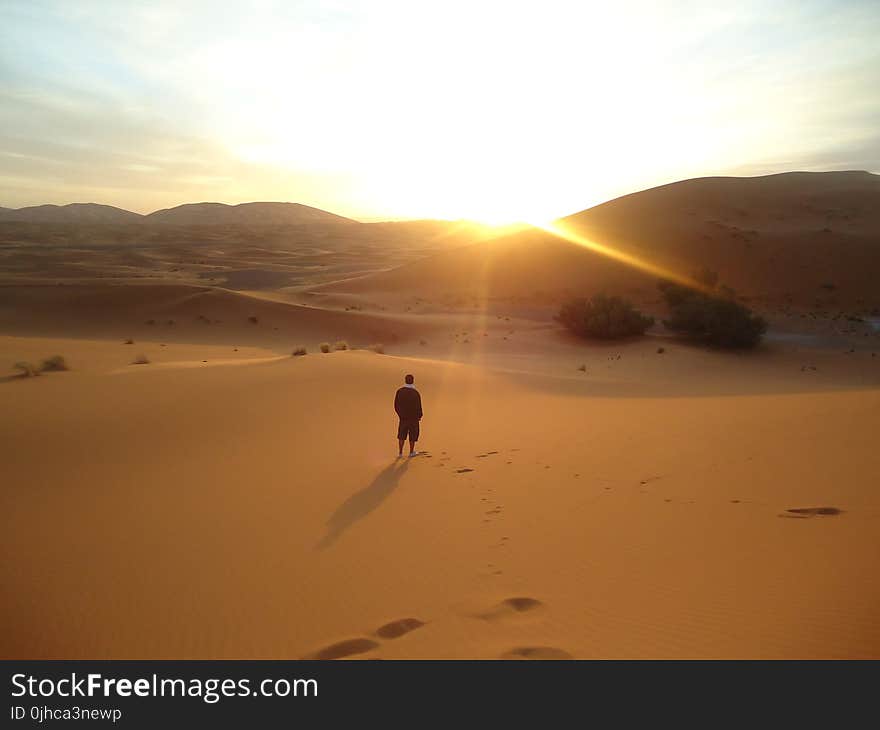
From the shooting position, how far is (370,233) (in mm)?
166750

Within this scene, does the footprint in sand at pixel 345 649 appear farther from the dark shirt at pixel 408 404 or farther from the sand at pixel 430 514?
the dark shirt at pixel 408 404

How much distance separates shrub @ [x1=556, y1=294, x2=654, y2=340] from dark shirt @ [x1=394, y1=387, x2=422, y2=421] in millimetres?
19656

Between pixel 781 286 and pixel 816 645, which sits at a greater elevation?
pixel 781 286

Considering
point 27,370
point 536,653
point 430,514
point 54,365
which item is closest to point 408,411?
point 430,514

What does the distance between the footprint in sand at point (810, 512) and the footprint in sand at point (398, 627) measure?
169 inches

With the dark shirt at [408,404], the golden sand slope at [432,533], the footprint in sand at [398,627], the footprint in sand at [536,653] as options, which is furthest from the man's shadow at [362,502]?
the footprint in sand at [536,653]

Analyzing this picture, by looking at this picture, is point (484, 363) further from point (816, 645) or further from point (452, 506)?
point (816, 645)

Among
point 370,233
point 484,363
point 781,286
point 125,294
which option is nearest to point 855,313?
point 781,286

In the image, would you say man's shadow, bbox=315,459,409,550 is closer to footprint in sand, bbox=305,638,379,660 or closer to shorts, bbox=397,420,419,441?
shorts, bbox=397,420,419,441

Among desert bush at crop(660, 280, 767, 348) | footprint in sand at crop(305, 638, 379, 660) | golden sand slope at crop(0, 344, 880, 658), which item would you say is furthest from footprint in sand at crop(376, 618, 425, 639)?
desert bush at crop(660, 280, 767, 348)

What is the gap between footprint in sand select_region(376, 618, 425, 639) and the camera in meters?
4.17

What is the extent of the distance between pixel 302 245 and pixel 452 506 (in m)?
116

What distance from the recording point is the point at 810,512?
5.98 metres
